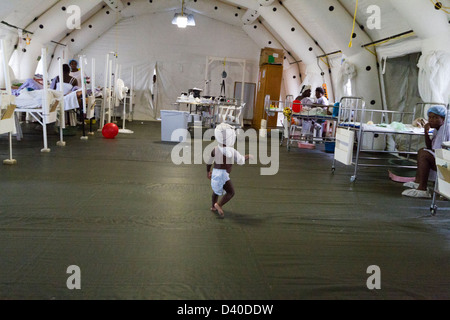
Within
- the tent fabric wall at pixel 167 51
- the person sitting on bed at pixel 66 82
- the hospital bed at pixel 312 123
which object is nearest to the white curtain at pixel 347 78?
the hospital bed at pixel 312 123

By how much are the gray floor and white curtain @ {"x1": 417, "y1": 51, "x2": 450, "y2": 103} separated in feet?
7.45

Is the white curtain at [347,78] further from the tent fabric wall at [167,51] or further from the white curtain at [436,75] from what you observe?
the tent fabric wall at [167,51]

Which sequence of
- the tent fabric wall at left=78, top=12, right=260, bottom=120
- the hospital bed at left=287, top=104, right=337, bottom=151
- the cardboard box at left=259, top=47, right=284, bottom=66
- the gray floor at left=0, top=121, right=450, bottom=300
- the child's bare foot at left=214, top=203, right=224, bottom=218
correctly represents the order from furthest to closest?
the tent fabric wall at left=78, top=12, right=260, bottom=120
the cardboard box at left=259, top=47, right=284, bottom=66
the hospital bed at left=287, top=104, right=337, bottom=151
the child's bare foot at left=214, top=203, right=224, bottom=218
the gray floor at left=0, top=121, right=450, bottom=300

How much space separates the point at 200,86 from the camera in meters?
14.3

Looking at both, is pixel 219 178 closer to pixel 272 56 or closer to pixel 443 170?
pixel 443 170

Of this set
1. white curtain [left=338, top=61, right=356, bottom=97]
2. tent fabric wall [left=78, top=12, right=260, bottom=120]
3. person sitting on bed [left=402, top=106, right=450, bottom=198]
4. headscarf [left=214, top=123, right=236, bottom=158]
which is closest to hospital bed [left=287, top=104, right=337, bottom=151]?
white curtain [left=338, top=61, right=356, bottom=97]

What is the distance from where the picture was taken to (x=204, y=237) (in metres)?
2.72

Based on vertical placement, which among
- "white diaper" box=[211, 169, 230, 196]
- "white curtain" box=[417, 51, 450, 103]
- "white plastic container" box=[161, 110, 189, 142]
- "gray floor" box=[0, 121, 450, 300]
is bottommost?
"gray floor" box=[0, 121, 450, 300]

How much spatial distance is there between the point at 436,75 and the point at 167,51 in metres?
9.98

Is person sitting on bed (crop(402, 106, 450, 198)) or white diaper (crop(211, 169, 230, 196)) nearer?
white diaper (crop(211, 169, 230, 196))

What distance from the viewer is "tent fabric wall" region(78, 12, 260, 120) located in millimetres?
13867

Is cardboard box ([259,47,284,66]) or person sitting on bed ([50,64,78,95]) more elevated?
cardboard box ([259,47,284,66])

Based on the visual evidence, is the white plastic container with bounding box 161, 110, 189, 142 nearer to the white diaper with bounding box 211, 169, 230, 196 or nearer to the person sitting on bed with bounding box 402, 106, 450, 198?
the person sitting on bed with bounding box 402, 106, 450, 198
